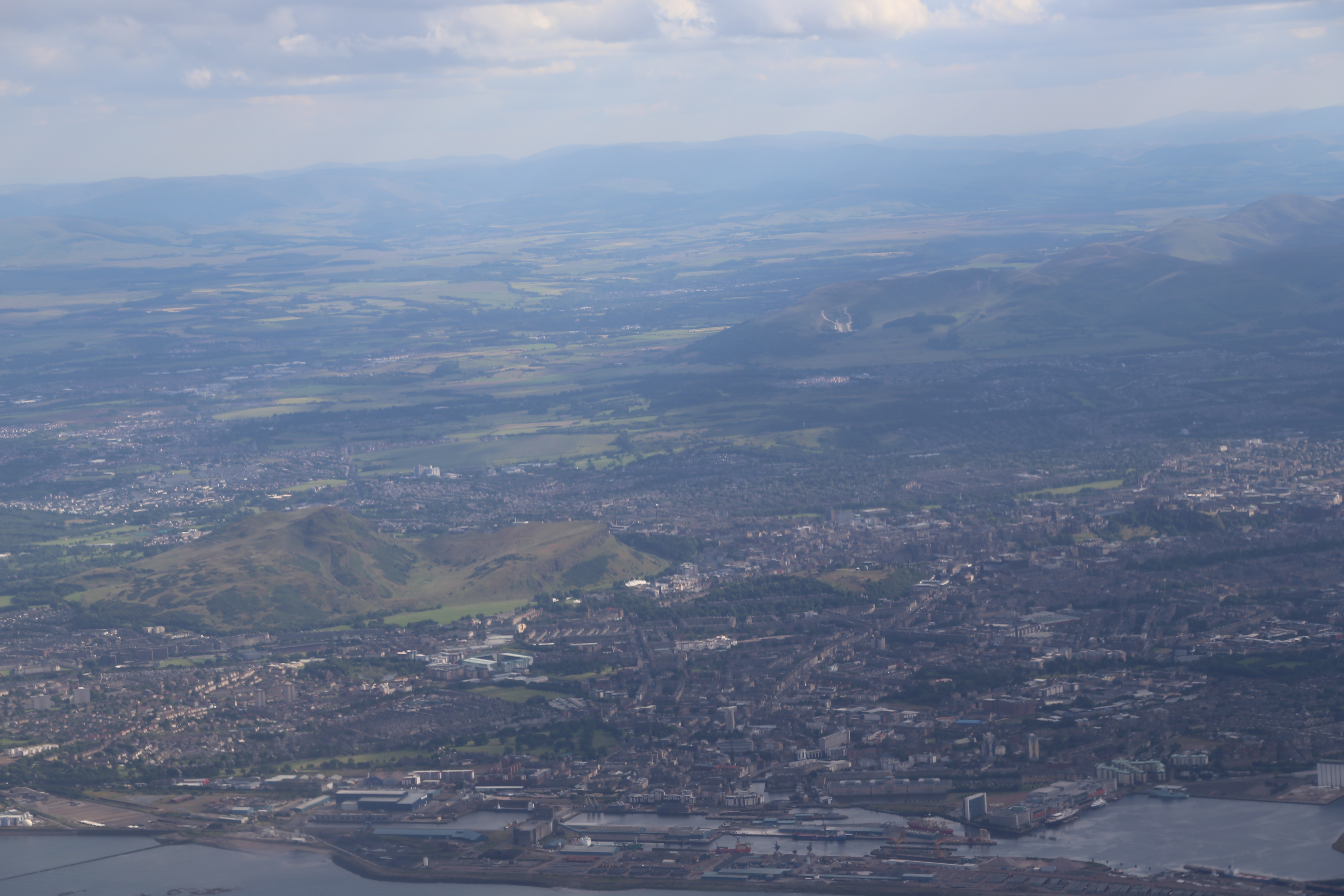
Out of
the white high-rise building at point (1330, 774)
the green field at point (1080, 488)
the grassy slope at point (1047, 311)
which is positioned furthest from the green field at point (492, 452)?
the white high-rise building at point (1330, 774)

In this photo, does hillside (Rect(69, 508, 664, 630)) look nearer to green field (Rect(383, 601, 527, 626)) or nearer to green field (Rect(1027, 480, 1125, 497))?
green field (Rect(383, 601, 527, 626))

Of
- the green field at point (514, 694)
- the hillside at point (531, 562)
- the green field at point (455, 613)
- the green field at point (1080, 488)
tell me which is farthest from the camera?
the green field at point (1080, 488)

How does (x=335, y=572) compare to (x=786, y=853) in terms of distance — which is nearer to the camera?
(x=786, y=853)

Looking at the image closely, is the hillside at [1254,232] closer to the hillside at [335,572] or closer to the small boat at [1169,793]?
the hillside at [335,572]

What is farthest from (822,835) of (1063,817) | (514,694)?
(514,694)

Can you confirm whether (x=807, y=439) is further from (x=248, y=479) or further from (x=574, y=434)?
(x=248, y=479)

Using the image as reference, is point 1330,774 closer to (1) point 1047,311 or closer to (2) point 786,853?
(2) point 786,853
